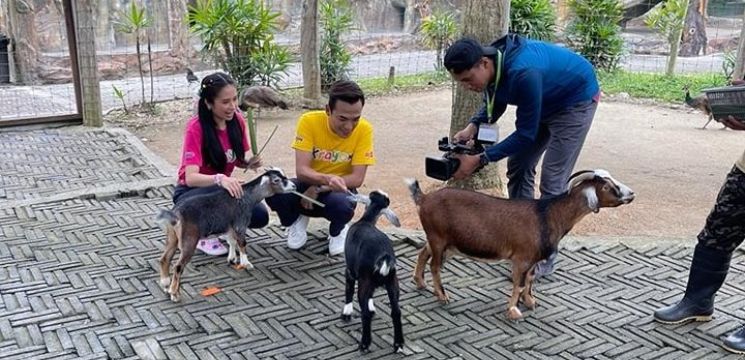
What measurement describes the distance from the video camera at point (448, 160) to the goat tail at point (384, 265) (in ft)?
2.33

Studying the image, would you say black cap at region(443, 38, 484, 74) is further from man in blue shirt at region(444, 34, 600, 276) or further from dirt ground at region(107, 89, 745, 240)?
dirt ground at region(107, 89, 745, 240)

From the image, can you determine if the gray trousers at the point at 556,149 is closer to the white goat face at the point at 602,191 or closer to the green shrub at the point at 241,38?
the white goat face at the point at 602,191

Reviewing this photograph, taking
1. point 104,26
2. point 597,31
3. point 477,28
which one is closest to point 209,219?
point 477,28

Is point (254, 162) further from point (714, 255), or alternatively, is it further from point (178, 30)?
point (178, 30)

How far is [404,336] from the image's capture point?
3.42 m

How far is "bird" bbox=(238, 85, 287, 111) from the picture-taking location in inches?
352

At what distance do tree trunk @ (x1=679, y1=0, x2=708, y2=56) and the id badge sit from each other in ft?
63.0

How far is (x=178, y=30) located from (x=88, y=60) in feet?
30.6

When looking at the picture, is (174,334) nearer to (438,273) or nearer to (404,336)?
(404,336)

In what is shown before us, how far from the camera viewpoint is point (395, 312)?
3184mm

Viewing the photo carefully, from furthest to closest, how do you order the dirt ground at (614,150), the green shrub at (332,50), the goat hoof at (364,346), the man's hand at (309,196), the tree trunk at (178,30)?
the tree trunk at (178,30), the green shrub at (332,50), the dirt ground at (614,150), the man's hand at (309,196), the goat hoof at (364,346)

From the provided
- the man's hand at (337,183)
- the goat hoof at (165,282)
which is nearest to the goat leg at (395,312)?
the man's hand at (337,183)

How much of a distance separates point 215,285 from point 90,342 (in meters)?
0.80

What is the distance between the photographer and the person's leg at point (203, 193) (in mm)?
3994
